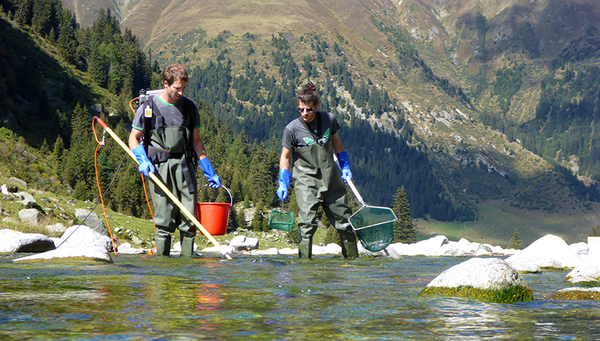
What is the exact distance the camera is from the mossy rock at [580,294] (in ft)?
19.8

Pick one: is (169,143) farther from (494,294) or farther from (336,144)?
(494,294)

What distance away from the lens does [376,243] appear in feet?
34.8

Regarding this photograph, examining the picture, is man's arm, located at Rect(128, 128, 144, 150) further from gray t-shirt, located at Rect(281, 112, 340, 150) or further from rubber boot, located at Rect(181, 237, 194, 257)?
gray t-shirt, located at Rect(281, 112, 340, 150)

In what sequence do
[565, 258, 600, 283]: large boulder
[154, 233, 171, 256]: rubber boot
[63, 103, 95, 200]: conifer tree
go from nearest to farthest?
[565, 258, 600, 283]: large boulder
[154, 233, 171, 256]: rubber boot
[63, 103, 95, 200]: conifer tree

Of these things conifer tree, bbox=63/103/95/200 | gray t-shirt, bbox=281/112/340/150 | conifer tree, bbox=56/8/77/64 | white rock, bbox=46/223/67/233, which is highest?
conifer tree, bbox=56/8/77/64

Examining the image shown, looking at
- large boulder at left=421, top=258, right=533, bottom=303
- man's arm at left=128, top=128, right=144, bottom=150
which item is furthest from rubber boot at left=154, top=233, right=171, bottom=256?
large boulder at left=421, top=258, right=533, bottom=303

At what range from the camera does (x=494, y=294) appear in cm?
599

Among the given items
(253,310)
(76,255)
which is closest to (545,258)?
(76,255)

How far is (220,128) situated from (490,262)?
462 feet

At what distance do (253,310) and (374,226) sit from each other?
229 inches

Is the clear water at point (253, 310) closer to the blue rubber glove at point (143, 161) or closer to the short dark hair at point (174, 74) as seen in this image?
the blue rubber glove at point (143, 161)

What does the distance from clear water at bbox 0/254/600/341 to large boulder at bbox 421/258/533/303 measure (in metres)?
0.25

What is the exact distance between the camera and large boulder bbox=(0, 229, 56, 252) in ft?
46.8

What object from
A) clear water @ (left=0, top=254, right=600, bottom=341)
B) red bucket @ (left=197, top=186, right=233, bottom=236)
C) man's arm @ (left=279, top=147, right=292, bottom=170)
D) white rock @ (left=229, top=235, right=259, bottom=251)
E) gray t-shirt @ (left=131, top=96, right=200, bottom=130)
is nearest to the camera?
clear water @ (left=0, top=254, right=600, bottom=341)
